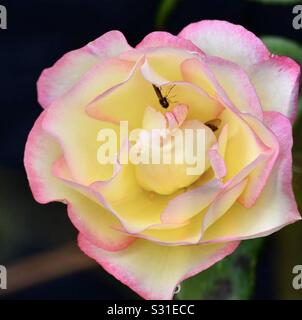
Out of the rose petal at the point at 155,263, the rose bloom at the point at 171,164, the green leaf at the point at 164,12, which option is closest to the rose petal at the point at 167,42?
the rose bloom at the point at 171,164

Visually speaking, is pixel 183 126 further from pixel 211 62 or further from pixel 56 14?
pixel 56 14

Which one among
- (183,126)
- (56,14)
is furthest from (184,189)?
(56,14)

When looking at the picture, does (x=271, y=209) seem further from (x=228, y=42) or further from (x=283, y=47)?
(x=283, y=47)

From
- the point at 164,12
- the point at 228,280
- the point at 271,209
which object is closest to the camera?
the point at 271,209

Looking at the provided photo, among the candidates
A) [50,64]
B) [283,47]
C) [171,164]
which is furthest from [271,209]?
[50,64]

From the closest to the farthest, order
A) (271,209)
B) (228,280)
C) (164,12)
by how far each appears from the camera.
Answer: (271,209) → (228,280) → (164,12)

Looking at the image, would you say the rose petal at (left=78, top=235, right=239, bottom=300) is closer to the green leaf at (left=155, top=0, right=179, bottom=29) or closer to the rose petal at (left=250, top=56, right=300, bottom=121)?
the rose petal at (left=250, top=56, right=300, bottom=121)

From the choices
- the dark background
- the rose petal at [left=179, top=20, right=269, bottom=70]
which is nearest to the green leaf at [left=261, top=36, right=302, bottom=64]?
the dark background

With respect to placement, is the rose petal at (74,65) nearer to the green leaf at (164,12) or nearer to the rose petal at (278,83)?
the rose petal at (278,83)
